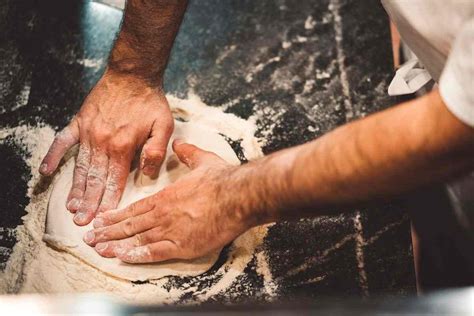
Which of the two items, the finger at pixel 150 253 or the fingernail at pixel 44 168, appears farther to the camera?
the fingernail at pixel 44 168

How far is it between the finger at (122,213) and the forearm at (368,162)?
32cm

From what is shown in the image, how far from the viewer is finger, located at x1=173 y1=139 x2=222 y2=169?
134cm

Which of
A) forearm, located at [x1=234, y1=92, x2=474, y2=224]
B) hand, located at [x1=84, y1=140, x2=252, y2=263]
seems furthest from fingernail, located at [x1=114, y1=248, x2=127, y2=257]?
forearm, located at [x1=234, y1=92, x2=474, y2=224]

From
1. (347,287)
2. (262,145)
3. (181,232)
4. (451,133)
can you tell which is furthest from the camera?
(262,145)

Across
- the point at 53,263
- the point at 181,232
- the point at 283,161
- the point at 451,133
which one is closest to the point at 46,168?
the point at 53,263

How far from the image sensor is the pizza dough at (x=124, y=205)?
4.25ft

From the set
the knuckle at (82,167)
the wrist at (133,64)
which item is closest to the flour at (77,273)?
the knuckle at (82,167)

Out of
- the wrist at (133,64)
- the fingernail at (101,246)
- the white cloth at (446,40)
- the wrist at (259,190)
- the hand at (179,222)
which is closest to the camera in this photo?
the white cloth at (446,40)

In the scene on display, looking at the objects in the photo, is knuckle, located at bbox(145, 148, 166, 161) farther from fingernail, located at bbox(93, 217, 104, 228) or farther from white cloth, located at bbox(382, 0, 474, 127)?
white cloth, located at bbox(382, 0, 474, 127)

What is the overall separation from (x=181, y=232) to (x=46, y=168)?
1.44ft

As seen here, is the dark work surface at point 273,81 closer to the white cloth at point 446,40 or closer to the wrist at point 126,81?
the wrist at point 126,81

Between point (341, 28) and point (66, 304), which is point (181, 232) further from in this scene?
point (341, 28)

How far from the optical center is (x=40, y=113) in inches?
62.4

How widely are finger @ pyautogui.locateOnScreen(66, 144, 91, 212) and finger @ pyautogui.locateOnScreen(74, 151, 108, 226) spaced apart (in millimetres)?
13
